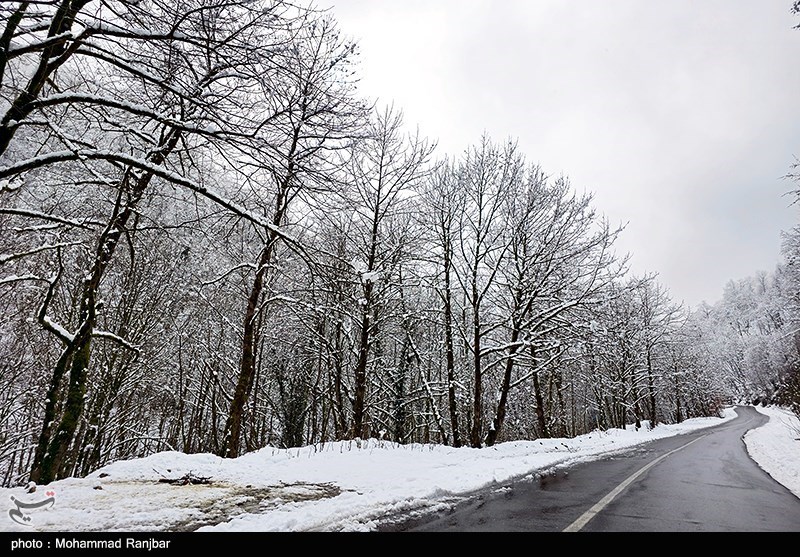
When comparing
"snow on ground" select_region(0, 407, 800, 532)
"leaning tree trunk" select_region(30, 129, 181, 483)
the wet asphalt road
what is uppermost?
"leaning tree trunk" select_region(30, 129, 181, 483)

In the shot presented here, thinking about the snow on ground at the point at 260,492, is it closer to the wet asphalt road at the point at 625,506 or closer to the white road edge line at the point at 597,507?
the wet asphalt road at the point at 625,506

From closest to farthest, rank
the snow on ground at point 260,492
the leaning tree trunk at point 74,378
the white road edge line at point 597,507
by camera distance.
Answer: the snow on ground at point 260,492 → the white road edge line at point 597,507 → the leaning tree trunk at point 74,378

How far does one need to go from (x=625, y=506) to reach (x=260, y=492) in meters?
5.30

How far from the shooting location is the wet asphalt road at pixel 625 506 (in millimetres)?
5039

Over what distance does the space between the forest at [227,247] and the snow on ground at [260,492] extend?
2674 millimetres

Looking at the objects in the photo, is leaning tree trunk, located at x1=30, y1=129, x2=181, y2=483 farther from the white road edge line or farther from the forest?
the white road edge line

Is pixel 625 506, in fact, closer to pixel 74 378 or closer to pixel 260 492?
pixel 260 492

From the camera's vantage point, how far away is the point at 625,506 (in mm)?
6289

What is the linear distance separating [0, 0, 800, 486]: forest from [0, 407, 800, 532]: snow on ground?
2.67m

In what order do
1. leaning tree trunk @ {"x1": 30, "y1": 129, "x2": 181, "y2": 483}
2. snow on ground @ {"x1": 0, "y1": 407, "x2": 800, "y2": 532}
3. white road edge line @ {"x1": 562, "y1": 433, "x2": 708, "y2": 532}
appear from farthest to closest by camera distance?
leaning tree trunk @ {"x1": 30, "y1": 129, "x2": 181, "y2": 483} → white road edge line @ {"x1": 562, "y1": 433, "x2": 708, "y2": 532} → snow on ground @ {"x1": 0, "y1": 407, "x2": 800, "y2": 532}

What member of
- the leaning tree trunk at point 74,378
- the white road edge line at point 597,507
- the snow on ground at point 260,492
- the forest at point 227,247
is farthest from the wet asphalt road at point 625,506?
the leaning tree trunk at point 74,378

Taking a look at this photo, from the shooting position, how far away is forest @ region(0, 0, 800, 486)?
504cm

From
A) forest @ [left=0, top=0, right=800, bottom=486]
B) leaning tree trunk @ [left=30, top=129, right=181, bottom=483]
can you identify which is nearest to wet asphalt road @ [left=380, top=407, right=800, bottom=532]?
forest @ [left=0, top=0, right=800, bottom=486]
